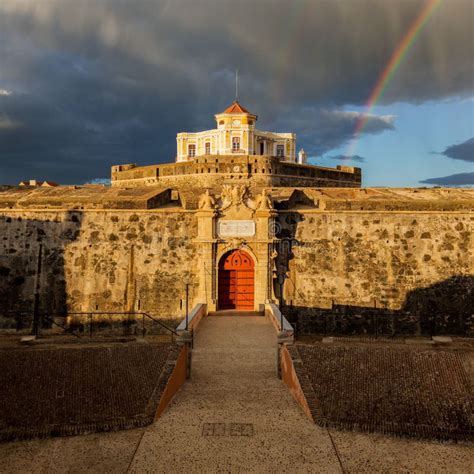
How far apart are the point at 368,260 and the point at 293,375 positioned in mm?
9679

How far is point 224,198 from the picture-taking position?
19.4 m

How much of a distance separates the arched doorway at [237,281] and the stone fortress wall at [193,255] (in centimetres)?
96

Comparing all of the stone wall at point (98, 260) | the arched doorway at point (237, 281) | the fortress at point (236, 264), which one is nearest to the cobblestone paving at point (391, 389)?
the fortress at point (236, 264)

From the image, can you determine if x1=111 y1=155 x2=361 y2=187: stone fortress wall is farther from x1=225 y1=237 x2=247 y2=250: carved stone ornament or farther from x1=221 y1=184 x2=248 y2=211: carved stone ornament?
x1=225 y1=237 x2=247 y2=250: carved stone ornament

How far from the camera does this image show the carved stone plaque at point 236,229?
19.2m

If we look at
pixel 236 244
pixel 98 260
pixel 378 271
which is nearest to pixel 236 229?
pixel 236 244

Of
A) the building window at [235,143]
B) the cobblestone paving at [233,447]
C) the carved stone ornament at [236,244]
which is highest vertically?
the building window at [235,143]

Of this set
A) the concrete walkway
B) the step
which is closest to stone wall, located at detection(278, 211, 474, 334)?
the step

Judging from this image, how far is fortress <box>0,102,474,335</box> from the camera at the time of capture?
1928 cm

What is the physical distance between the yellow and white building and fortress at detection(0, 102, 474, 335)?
42.6 meters

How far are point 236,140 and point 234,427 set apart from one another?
5515 centimetres

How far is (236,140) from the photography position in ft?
206

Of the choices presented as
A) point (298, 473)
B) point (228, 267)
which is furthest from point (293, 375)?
point (228, 267)

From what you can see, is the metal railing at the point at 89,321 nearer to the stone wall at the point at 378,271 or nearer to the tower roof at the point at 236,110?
the stone wall at the point at 378,271
